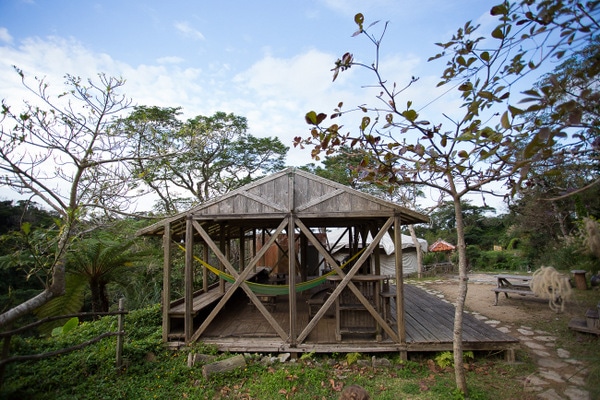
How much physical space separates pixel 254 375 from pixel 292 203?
2.45 meters

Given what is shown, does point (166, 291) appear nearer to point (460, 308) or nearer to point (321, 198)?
point (321, 198)

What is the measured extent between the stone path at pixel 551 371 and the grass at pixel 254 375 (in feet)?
0.38

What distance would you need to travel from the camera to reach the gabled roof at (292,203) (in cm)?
457

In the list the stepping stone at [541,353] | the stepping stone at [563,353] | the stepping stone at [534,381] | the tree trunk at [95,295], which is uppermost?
the tree trunk at [95,295]

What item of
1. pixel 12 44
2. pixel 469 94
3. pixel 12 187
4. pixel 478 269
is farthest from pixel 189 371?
pixel 478 269

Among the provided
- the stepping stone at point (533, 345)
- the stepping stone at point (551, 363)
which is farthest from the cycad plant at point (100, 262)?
the stepping stone at point (533, 345)

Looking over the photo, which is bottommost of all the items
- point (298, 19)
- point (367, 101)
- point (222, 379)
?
point (222, 379)

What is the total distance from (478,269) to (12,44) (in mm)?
20463

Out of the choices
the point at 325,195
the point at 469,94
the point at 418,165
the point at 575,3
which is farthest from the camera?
the point at 325,195

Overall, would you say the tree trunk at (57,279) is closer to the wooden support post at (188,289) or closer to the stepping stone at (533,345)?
the wooden support post at (188,289)

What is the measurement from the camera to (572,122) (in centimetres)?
130

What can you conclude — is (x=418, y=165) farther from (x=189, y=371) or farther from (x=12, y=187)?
(x=12, y=187)

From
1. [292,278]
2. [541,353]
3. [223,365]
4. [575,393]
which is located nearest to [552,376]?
[575,393]

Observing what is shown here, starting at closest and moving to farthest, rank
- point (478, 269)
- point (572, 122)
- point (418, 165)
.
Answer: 1. point (572, 122)
2. point (418, 165)
3. point (478, 269)
